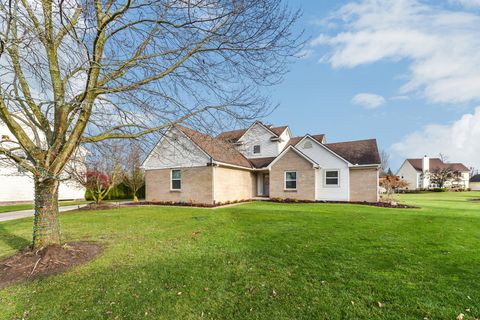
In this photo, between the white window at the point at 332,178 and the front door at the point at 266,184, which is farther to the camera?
the front door at the point at 266,184

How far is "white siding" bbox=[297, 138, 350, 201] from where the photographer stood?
19.9 metres

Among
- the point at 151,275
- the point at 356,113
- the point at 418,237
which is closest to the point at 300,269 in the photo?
the point at 151,275

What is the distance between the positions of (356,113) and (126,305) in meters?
14.7

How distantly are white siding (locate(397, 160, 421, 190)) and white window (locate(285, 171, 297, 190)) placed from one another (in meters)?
45.2

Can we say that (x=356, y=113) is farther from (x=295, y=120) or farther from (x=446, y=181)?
(x=446, y=181)

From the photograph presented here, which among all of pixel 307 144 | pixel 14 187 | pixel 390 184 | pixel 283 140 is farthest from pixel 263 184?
pixel 14 187

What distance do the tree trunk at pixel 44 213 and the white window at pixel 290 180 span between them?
17.1 meters

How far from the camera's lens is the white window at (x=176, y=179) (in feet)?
63.8

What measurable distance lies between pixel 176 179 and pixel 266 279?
15886 mm

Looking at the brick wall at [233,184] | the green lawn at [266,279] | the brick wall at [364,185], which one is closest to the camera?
the green lawn at [266,279]

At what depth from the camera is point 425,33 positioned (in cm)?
901

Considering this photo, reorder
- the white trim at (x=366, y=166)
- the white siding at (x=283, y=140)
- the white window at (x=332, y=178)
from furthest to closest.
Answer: the white siding at (x=283, y=140) → the white window at (x=332, y=178) → the white trim at (x=366, y=166)

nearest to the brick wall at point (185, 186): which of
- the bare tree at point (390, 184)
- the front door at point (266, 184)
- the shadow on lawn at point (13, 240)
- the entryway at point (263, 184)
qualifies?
the entryway at point (263, 184)

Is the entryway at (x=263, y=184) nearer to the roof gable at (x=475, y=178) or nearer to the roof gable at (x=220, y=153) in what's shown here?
the roof gable at (x=220, y=153)
